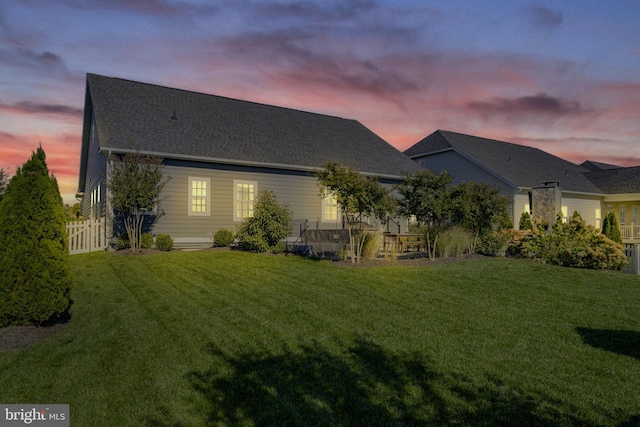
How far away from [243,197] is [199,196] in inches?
73.6

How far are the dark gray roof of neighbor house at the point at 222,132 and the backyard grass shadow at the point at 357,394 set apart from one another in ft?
41.4

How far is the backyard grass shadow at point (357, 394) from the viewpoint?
3.63 metres

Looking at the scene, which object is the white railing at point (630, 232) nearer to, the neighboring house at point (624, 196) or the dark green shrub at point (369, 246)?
the neighboring house at point (624, 196)

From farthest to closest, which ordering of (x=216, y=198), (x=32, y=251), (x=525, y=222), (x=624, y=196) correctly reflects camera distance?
(x=624, y=196) → (x=525, y=222) → (x=216, y=198) → (x=32, y=251)

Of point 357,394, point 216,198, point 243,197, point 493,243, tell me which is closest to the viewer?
point 357,394

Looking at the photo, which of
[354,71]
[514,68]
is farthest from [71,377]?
[514,68]

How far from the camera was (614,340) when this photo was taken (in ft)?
19.4

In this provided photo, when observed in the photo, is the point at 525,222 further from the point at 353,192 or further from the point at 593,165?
the point at 593,165

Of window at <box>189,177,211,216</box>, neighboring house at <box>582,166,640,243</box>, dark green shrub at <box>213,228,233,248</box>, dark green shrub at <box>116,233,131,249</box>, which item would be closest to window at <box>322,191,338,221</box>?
dark green shrub at <box>213,228,233,248</box>

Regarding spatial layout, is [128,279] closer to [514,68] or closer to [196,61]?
[196,61]

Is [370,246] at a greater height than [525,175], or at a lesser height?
lesser

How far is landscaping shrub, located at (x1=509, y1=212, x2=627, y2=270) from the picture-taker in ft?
41.5

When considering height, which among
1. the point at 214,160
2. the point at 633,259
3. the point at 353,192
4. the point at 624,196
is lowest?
the point at 633,259


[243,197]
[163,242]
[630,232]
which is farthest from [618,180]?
[163,242]
